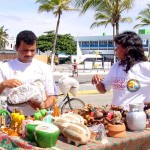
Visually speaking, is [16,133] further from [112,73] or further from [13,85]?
[112,73]

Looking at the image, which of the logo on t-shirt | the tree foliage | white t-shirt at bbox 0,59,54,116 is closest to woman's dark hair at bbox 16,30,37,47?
white t-shirt at bbox 0,59,54,116

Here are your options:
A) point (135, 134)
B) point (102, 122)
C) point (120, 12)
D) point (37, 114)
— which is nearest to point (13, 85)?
point (37, 114)

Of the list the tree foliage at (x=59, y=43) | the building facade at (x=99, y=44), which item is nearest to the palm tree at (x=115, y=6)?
the tree foliage at (x=59, y=43)

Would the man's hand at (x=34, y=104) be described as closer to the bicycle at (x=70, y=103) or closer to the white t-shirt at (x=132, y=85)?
the white t-shirt at (x=132, y=85)

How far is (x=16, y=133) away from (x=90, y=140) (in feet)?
1.80

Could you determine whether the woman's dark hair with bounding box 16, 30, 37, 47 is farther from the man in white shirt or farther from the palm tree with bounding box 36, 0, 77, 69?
the palm tree with bounding box 36, 0, 77, 69

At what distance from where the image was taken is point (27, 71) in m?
3.27

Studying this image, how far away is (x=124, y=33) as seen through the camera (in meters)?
3.33

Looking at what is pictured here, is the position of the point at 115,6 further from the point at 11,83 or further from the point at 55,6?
the point at 11,83

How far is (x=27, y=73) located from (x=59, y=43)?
72.2 meters

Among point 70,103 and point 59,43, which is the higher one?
point 59,43

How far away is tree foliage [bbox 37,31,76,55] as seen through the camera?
7525 cm

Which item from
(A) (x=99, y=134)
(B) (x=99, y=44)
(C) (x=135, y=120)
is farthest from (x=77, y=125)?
(B) (x=99, y=44)

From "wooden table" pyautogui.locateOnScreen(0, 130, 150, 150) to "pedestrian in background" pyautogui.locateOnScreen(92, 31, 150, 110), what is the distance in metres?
0.52
